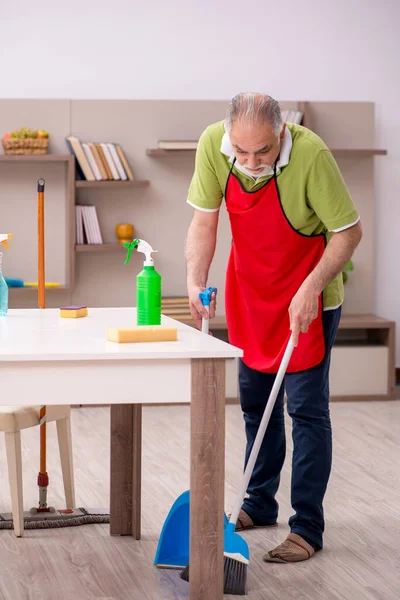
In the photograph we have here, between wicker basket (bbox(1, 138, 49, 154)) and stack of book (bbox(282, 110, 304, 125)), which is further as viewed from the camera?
stack of book (bbox(282, 110, 304, 125))

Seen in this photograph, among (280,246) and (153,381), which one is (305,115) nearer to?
(280,246)

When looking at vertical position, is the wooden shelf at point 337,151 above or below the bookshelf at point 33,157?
above

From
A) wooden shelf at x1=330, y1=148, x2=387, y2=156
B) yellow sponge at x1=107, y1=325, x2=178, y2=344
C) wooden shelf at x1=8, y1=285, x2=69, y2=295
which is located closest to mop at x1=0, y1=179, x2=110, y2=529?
yellow sponge at x1=107, y1=325, x2=178, y2=344

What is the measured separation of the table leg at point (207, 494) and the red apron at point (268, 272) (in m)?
0.67

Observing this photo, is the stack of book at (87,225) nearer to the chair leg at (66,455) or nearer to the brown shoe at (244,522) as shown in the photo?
the chair leg at (66,455)

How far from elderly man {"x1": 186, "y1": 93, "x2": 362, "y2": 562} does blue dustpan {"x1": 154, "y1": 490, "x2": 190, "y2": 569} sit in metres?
0.27

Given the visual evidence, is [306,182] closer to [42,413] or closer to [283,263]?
[283,263]

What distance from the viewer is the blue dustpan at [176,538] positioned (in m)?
2.52

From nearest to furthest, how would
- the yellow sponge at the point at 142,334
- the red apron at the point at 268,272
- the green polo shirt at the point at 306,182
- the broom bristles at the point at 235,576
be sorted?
the yellow sponge at the point at 142,334 < the broom bristles at the point at 235,576 < the green polo shirt at the point at 306,182 < the red apron at the point at 268,272

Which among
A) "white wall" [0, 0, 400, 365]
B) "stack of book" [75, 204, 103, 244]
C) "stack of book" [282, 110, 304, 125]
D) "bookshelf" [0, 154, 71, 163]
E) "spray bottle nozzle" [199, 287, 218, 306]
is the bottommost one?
"spray bottle nozzle" [199, 287, 218, 306]

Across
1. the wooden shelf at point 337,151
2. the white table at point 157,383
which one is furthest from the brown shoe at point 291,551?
the wooden shelf at point 337,151

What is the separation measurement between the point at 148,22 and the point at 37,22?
649mm

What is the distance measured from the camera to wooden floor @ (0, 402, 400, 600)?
97.5 inches

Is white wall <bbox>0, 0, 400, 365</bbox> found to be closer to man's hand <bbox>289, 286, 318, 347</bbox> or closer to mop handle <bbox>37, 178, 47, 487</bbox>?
mop handle <bbox>37, 178, 47, 487</bbox>
